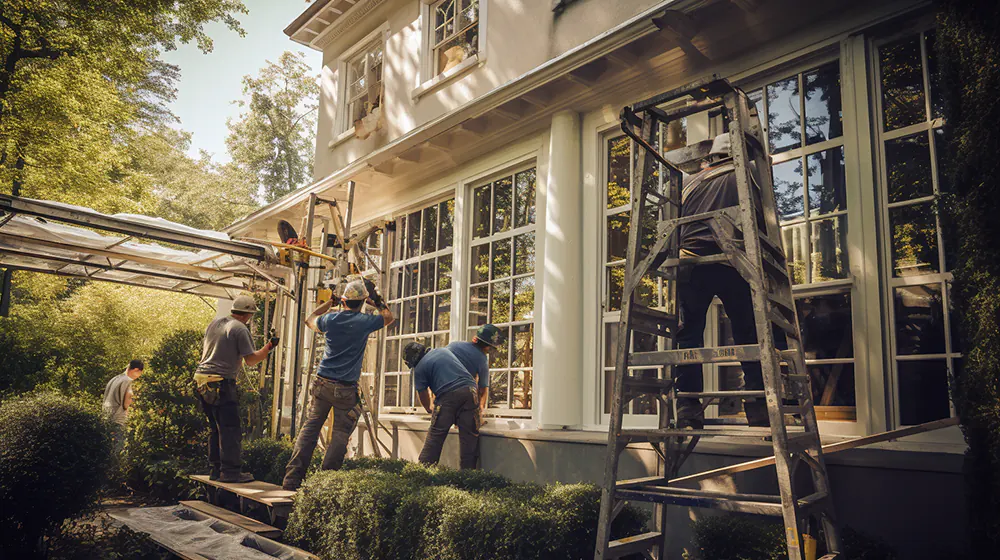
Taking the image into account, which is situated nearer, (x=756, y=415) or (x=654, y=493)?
(x=654, y=493)

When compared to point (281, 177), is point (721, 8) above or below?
below

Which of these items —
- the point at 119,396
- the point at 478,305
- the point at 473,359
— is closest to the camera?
the point at 473,359

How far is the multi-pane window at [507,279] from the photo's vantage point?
23.2 ft

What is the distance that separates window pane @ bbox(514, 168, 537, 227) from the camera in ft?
23.7

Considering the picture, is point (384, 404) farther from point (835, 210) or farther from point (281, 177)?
point (281, 177)

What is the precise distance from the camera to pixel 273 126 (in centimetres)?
3562

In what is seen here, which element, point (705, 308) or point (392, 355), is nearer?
point (705, 308)

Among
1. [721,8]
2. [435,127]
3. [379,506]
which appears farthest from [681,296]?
[435,127]

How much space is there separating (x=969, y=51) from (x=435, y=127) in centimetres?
506

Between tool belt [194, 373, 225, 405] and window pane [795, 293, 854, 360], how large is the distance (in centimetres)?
569

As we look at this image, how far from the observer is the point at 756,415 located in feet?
12.6

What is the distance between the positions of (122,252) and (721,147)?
355 inches

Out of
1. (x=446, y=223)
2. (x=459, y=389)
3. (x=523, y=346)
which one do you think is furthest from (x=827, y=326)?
(x=446, y=223)

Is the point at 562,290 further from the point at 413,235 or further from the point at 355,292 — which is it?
the point at 413,235
